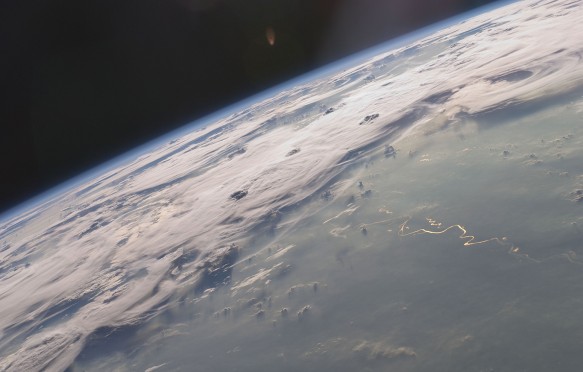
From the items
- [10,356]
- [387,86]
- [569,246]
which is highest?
[387,86]

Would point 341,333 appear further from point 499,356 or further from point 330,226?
point 330,226

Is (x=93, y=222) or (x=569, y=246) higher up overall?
(x=93, y=222)

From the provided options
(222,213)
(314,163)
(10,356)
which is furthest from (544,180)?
(10,356)

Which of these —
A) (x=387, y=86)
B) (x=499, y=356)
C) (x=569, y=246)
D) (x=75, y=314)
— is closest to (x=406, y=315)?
(x=499, y=356)

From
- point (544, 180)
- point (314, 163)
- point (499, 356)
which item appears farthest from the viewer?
point (314, 163)

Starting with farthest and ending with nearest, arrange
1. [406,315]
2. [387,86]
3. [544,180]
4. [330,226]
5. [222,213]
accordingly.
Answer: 1. [387,86]
2. [222,213]
3. [330,226]
4. [544,180]
5. [406,315]

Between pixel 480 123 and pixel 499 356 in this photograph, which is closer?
pixel 499 356

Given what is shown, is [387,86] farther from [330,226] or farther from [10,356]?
[10,356]
